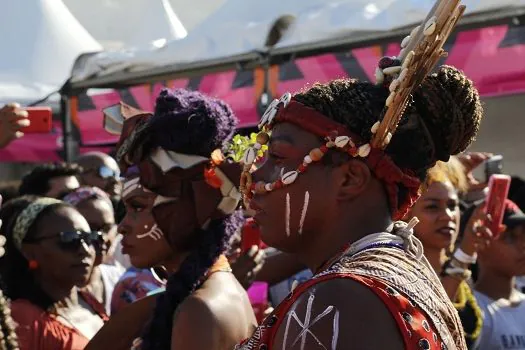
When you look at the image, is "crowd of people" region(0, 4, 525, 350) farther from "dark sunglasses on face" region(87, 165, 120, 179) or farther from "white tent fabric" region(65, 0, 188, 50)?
"white tent fabric" region(65, 0, 188, 50)

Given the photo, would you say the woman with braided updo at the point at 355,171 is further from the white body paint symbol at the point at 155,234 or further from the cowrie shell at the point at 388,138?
the white body paint symbol at the point at 155,234

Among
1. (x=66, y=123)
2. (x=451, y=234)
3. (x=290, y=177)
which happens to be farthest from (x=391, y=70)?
(x=66, y=123)

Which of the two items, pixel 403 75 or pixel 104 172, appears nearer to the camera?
pixel 403 75

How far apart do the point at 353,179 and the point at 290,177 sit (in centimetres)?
14

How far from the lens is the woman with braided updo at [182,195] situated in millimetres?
3287

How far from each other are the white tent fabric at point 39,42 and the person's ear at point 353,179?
30.1 feet

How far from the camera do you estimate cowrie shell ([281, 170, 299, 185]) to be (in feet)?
7.45

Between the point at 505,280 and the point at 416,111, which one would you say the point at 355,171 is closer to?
the point at 416,111

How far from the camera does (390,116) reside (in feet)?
7.16

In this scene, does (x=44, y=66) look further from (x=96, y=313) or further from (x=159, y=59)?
(x=96, y=313)

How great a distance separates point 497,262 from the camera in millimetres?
5605

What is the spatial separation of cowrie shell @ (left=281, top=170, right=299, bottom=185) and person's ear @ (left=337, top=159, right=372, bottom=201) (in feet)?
0.34

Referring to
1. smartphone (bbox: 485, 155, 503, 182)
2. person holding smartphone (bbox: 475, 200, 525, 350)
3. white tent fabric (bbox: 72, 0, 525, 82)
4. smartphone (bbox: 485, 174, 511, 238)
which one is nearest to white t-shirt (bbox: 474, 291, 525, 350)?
person holding smartphone (bbox: 475, 200, 525, 350)

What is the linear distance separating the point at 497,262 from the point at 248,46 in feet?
8.82
